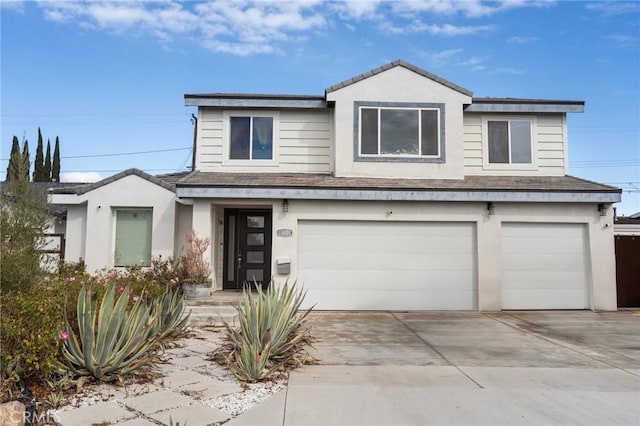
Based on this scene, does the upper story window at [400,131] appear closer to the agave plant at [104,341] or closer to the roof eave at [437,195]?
the roof eave at [437,195]

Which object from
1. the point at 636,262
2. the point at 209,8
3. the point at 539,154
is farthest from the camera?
the point at 539,154

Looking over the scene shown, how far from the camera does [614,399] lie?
4824 mm

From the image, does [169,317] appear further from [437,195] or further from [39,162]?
[39,162]

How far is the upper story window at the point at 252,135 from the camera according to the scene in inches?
499

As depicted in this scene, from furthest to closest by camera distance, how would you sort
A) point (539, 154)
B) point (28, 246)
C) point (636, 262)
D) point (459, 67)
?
1. point (459, 67)
2. point (539, 154)
3. point (636, 262)
4. point (28, 246)

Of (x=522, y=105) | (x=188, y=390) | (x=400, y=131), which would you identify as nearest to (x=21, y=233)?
(x=188, y=390)

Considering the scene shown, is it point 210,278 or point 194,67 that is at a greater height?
point 194,67

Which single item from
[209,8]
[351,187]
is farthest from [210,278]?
[209,8]

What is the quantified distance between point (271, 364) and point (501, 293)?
25.2ft

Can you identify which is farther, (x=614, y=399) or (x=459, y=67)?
(x=459, y=67)

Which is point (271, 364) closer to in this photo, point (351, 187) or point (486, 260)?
point (351, 187)

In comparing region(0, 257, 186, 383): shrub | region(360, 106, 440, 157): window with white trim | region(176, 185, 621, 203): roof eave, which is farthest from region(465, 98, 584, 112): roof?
region(0, 257, 186, 383): shrub

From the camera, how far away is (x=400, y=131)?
477 inches

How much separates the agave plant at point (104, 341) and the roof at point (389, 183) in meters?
5.87
